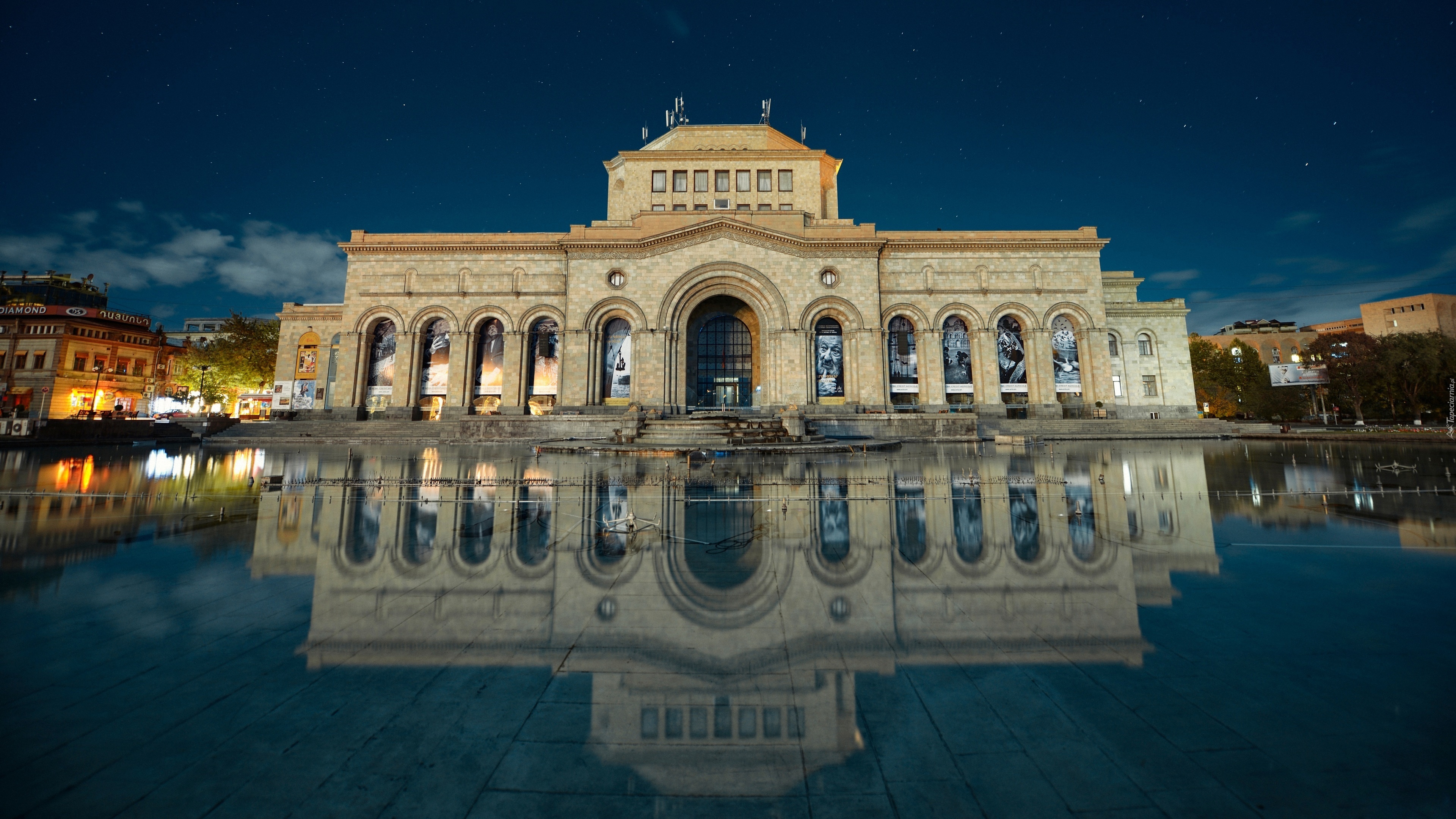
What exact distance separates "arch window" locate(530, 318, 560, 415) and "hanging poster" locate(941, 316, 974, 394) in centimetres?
2599

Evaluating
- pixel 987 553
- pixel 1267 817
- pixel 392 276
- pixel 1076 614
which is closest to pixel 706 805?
pixel 1267 817

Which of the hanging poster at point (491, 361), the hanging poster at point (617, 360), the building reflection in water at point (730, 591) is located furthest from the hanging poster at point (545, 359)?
the building reflection in water at point (730, 591)

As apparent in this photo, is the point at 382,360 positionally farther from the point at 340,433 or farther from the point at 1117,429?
the point at 1117,429

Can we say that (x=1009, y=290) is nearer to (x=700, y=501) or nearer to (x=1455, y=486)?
(x=1455, y=486)

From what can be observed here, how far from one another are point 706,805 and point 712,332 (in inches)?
1474

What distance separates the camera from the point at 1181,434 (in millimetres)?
29594

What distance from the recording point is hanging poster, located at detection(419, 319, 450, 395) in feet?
119

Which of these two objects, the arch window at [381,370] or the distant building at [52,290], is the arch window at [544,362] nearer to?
the arch window at [381,370]

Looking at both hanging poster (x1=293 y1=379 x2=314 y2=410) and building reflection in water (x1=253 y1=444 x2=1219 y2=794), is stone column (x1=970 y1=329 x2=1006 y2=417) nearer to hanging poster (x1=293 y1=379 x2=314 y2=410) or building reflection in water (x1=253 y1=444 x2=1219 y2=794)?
building reflection in water (x1=253 y1=444 x2=1219 y2=794)

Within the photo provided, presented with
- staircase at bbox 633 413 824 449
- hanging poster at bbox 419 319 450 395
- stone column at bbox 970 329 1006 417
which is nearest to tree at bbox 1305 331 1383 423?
stone column at bbox 970 329 1006 417

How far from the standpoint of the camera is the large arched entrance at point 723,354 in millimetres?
37875

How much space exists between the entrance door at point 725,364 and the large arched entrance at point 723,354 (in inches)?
1.1

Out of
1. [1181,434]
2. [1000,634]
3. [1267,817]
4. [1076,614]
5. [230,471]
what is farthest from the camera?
[1181,434]

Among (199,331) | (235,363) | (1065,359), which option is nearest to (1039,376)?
(1065,359)
